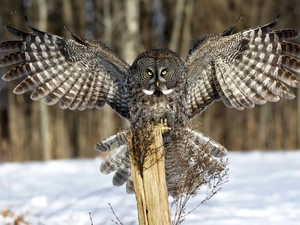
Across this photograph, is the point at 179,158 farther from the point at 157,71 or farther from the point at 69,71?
the point at 69,71

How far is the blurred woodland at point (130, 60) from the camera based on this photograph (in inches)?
510

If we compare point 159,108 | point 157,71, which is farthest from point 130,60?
point 159,108

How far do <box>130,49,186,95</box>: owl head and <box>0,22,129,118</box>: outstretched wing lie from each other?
374mm

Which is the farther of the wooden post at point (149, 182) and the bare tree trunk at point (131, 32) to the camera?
the bare tree trunk at point (131, 32)

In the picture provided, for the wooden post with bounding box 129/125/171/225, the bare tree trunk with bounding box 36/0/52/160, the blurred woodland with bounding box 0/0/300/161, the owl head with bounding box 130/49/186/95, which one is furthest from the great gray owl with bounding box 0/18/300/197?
the bare tree trunk with bounding box 36/0/52/160

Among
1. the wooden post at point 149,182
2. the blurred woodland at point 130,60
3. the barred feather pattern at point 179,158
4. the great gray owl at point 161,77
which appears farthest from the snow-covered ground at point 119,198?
the blurred woodland at point 130,60

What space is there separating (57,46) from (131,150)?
1.77m

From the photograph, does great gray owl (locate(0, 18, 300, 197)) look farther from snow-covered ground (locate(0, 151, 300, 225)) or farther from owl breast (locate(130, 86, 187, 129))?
snow-covered ground (locate(0, 151, 300, 225))

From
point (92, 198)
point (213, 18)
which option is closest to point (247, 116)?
point (213, 18)

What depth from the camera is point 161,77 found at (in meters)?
4.68

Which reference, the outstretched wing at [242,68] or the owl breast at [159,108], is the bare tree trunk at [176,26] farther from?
the owl breast at [159,108]

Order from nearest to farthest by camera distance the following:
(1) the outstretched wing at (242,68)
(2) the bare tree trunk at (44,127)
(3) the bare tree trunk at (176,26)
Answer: (1) the outstretched wing at (242,68) < (2) the bare tree trunk at (44,127) < (3) the bare tree trunk at (176,26)

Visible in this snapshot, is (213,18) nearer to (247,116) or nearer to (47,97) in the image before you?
(247,116)

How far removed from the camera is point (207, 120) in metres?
15.2
